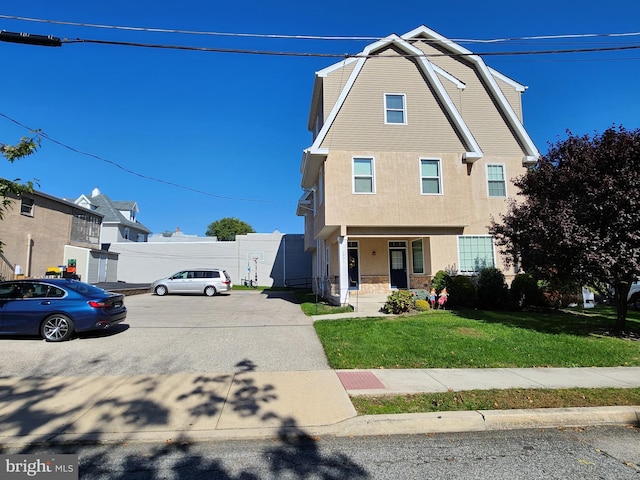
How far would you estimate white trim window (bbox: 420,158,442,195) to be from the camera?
15.9 metres

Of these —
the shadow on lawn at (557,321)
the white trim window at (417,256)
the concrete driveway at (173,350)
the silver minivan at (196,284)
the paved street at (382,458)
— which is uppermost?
the white trim window at (417,256)

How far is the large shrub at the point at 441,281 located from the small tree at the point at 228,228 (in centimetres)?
6351

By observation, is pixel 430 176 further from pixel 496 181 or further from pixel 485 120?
pixel 485 120

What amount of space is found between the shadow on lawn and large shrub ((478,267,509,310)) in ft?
1.92

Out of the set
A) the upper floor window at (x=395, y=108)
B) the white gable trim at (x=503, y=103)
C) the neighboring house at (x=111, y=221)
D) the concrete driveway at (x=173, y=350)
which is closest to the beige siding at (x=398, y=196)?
the upper floor window at (x=395, y=108)

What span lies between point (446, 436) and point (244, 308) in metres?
12.8

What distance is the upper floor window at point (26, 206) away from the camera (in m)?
22.2

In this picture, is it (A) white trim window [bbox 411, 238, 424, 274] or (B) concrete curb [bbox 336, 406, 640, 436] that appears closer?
(B) concrete curb [bbox 336, 406, 640, 436]

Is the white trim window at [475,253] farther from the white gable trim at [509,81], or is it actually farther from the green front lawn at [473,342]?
the white gable trim at [509,81]

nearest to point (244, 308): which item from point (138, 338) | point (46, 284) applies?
point (138, 338)

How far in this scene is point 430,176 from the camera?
52.3 feet

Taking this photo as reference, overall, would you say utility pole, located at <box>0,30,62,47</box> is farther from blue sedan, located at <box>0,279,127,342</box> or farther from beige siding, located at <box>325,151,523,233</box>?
beige siding, located at <box>325,151,523,233</box>

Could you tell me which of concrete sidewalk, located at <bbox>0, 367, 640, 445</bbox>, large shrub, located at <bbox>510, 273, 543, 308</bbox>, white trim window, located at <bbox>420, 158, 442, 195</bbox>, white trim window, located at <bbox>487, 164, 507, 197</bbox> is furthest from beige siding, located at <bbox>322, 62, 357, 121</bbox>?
concrete sidewalk, located at <bbox>0, 367, 640, 445</bbox>

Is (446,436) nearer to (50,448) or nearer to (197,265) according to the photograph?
(50,448)
